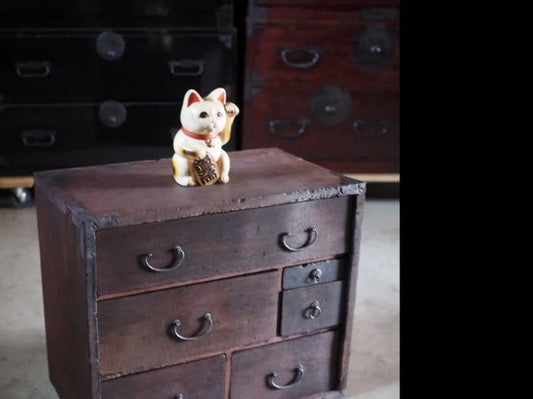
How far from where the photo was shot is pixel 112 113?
102 inches


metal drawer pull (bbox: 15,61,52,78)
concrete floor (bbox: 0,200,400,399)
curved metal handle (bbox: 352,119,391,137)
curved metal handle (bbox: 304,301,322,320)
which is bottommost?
concrete floor (bbox: 0,200,400,399)

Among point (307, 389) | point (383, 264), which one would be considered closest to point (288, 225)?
point (307, 389)

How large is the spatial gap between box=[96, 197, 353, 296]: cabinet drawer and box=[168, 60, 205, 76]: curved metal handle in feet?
3.97

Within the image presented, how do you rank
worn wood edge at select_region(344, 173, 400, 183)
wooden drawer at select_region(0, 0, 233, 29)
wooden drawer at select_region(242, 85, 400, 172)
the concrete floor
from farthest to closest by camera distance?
worn wood edge at select_region(344, 173, 400, 183), wooden drawer at select_region(242, 85, 400, 172), wooden drawer at select_region(0, 0, 233, 29), the concrete floor

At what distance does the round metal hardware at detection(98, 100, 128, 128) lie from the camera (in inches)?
101

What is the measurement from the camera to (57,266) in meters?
1.46

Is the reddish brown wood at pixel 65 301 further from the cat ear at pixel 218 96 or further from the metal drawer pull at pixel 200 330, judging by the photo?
the cat ear at pixel 218 96

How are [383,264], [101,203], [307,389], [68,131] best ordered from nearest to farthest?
[101,203] < [307,389] < [383,264] < [68,131]

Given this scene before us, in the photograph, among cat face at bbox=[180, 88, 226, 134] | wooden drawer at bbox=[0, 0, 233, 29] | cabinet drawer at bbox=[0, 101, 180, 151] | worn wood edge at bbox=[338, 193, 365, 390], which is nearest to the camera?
cat face at bbox=[180, 88, 226, 134]

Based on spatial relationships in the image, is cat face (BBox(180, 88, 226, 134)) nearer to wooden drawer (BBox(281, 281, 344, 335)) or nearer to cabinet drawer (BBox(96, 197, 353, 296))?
cabinet drawer (BBox(96, 197, 353, 296))

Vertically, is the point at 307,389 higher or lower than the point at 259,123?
lower

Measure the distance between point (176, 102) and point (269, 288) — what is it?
127 cm

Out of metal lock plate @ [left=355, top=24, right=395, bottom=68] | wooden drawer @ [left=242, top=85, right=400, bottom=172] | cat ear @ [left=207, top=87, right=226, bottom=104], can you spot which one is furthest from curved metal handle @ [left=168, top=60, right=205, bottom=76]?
cat ear @ [left=207, top=87, right=226, bottom=104]
